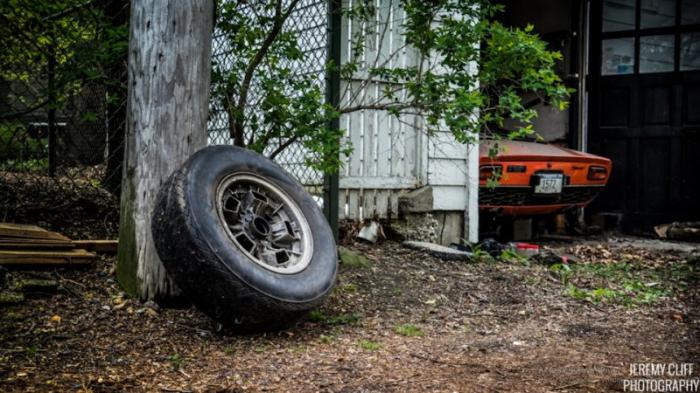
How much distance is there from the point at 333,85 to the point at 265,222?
70.0 inches

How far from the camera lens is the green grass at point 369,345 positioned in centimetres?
307

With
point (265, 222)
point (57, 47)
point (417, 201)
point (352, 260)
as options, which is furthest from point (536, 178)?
point (57, 47)

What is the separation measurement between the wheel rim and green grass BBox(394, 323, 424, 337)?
0.61 m

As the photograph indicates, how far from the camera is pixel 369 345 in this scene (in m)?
3.10

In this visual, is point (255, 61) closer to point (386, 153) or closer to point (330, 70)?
point (330, 70)

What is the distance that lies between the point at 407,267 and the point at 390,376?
250 cm

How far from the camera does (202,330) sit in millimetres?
3252

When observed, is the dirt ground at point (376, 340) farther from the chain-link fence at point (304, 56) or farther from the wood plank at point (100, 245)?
the chain-link fence at point (304, 56)

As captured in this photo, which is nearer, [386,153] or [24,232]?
[24,232]

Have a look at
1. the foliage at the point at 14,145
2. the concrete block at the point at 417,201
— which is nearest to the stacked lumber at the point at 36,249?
the foliage at the point at 14,145

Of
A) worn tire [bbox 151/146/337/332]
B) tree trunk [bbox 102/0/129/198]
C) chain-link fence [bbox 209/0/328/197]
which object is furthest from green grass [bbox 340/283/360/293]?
tree trunk [bbox 102/0/129/198]

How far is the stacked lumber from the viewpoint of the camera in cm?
365

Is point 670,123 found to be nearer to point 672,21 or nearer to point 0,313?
point 672,21

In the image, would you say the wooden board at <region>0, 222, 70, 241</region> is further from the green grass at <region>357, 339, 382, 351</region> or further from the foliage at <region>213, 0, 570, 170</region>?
the green grass at <region>357, 339, 382, 351</region>
